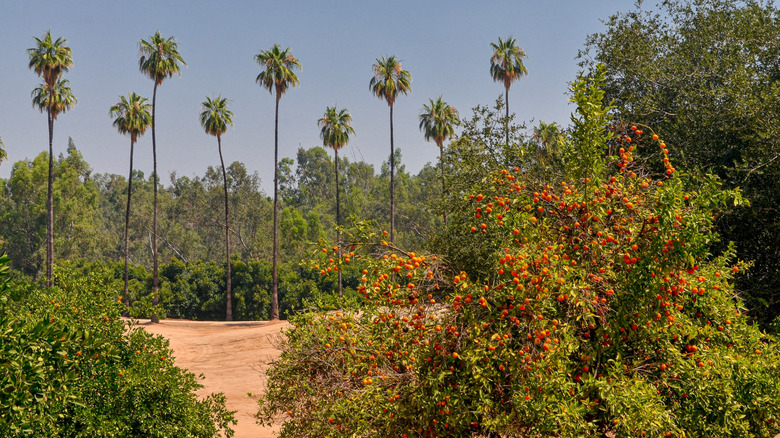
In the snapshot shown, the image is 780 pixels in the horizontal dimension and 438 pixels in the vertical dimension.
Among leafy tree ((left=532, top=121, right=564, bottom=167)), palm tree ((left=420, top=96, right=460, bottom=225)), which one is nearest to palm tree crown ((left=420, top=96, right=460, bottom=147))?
palm tree ((left=420, top=96, right=460, bottom=225))

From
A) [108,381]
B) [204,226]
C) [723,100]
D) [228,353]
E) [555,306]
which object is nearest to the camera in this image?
[555,306]

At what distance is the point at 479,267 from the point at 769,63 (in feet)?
26.9

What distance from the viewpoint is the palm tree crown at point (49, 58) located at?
1622 inches

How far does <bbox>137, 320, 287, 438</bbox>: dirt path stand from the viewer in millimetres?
26000

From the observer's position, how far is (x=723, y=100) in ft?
44.1

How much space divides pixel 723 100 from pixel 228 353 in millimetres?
27231

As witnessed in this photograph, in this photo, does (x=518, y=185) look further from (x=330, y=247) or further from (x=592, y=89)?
(x=330, y=247)

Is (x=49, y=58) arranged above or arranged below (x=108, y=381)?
above

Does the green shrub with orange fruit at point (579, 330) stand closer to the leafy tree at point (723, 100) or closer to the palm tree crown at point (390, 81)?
the leafy tree at point (723, 100)

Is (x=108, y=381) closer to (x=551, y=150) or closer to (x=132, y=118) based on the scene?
(x=551, y=150)

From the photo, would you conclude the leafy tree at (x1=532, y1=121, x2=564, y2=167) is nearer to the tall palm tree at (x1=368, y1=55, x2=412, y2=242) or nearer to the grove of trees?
the grove of trees

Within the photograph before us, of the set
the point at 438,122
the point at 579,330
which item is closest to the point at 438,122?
Answer: the point at 438,122

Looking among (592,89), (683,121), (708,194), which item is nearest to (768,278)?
(683,121)

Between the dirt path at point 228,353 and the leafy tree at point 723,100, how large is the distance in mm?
14649
